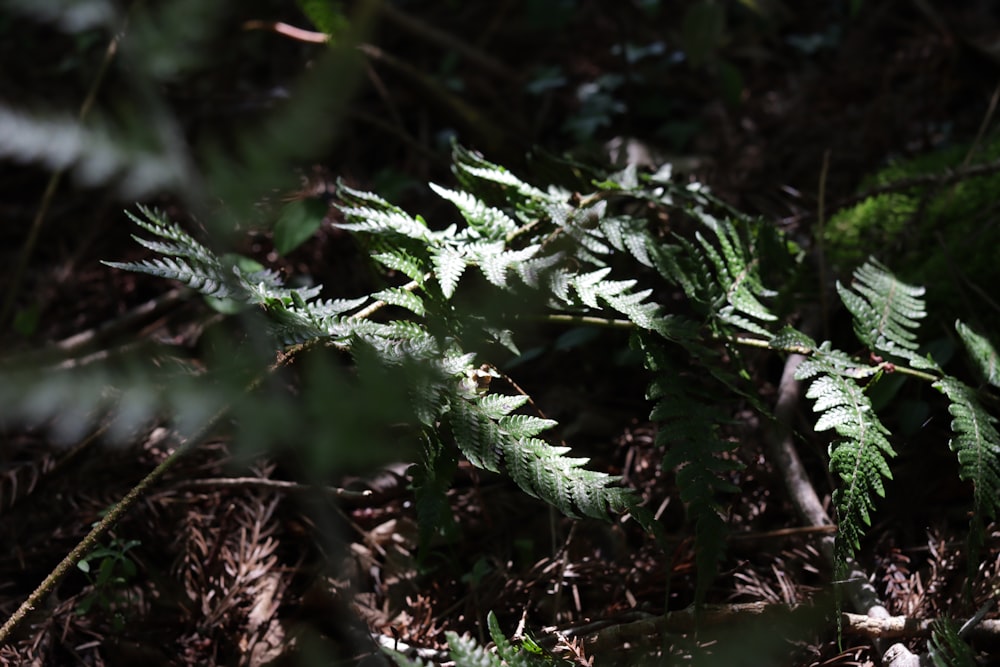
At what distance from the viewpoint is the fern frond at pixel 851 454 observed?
4.36 feet

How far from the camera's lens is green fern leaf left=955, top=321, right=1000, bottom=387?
5.19ft

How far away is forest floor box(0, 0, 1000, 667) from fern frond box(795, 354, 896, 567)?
11cm

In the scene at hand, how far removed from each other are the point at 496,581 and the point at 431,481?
542 millimetres

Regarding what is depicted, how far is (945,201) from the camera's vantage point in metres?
2.34

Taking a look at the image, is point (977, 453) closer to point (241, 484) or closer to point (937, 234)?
point (937, 234)

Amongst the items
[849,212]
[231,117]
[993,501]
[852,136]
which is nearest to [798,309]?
[849,212]

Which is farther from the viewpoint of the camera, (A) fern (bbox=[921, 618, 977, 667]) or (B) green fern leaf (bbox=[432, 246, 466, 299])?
(B) green fern leaf (bbox=[432, 246, 466, 299])

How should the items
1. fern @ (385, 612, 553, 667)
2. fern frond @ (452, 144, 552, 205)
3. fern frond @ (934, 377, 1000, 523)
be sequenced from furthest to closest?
fern frond @ (452, 144, 552, 205) → fern frond @ (934, 377, 1000, 523) → fern @ (385, 612, 553, 667)

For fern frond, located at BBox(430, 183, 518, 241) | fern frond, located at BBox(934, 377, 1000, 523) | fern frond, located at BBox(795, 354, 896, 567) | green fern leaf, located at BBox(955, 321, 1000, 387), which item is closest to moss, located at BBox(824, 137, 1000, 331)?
green fern leaf, located at BBox(955, 321, 1000, 387)

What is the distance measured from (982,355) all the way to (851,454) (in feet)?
1.72

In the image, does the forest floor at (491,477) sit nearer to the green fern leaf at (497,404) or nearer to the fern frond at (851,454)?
the fern frond at (851,454)

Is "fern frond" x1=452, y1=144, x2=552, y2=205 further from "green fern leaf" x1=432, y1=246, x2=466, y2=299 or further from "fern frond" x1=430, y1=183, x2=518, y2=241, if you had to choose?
"green fern leaf" x1=432, y1=246, x2=466, y2=299

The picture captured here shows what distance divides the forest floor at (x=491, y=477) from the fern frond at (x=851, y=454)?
0.35 feet

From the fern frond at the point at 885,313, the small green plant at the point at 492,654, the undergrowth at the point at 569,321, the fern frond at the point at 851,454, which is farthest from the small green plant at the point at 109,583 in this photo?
the fern frond at the point at 885,313
